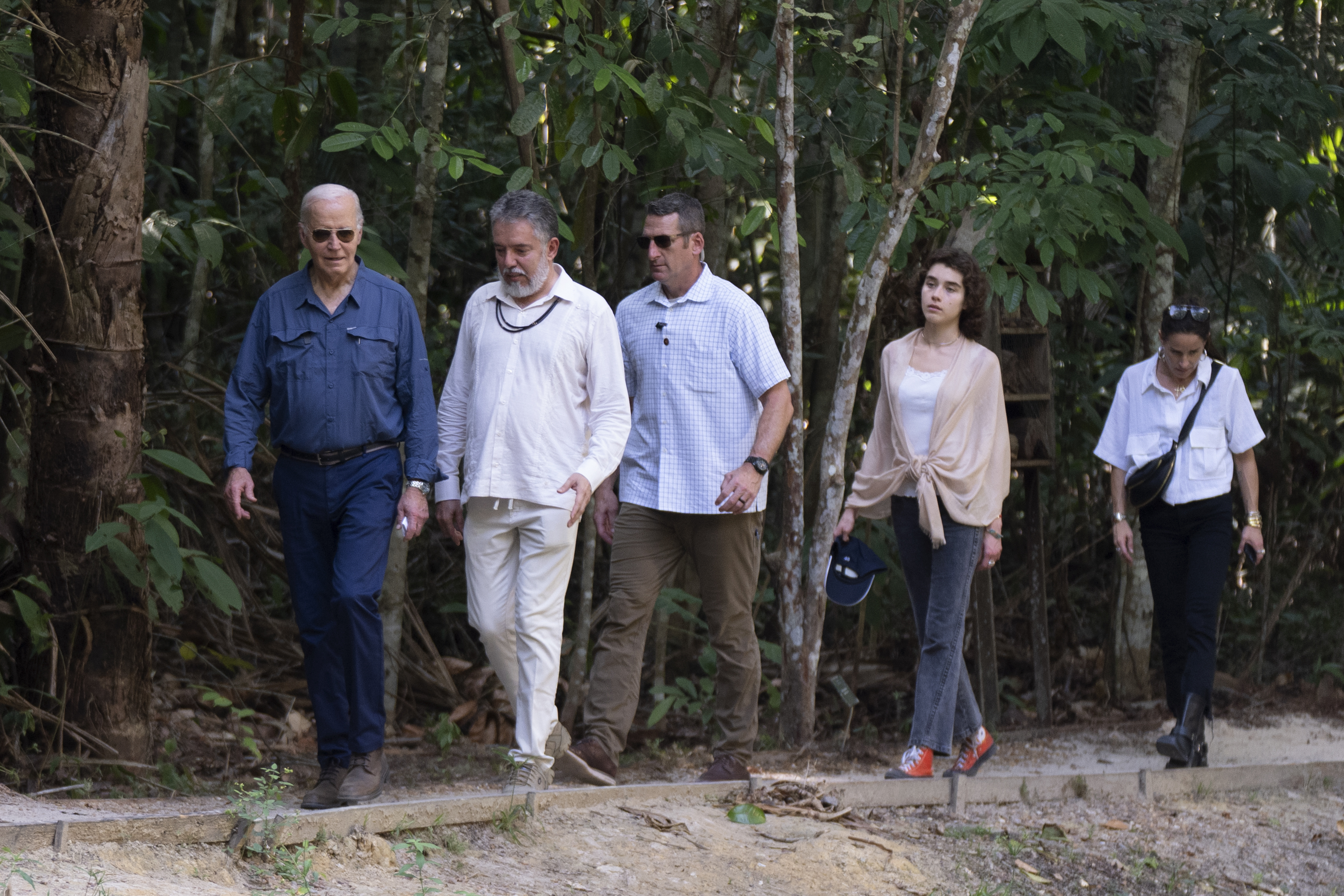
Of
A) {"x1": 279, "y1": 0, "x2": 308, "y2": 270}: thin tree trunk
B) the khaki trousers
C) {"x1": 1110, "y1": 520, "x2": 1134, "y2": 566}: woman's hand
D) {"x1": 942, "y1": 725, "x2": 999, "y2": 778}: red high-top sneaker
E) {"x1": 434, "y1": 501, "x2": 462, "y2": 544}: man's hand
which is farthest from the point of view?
{"x1": 279, "y1": 0, "x2": 308, "y2": 270}: thin tree trunk

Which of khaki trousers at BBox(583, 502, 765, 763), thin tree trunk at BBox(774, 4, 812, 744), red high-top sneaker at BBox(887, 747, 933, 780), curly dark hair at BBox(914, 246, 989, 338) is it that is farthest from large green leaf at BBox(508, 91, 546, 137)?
red high-top sneaker at BBox(887, 747, 933, 780)

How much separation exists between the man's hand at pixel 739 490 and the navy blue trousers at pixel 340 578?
1199mm

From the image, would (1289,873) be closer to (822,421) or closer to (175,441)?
(822,421)

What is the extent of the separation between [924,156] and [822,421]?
3.02 m

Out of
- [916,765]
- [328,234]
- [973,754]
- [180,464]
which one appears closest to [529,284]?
[328,234]

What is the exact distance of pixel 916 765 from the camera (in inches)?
216

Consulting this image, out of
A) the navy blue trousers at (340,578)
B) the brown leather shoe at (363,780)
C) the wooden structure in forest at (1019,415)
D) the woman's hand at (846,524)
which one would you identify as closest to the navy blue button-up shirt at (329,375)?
the navy blue trousers at (340,578)

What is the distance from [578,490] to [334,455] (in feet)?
2.65

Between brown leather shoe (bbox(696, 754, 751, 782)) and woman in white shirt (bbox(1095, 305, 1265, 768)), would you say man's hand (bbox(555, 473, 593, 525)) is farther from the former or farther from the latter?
woman in white shirt (bbox(1095, 305, 1265, 768))

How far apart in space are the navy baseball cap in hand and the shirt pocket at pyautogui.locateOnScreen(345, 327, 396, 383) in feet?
6.80

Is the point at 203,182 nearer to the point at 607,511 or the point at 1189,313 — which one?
the point at 607,511

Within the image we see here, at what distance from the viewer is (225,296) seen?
9742 mm

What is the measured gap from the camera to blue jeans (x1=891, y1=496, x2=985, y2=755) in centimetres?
542

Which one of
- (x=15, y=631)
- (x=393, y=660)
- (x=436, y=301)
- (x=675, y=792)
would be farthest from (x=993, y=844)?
(x=436, y=301)
